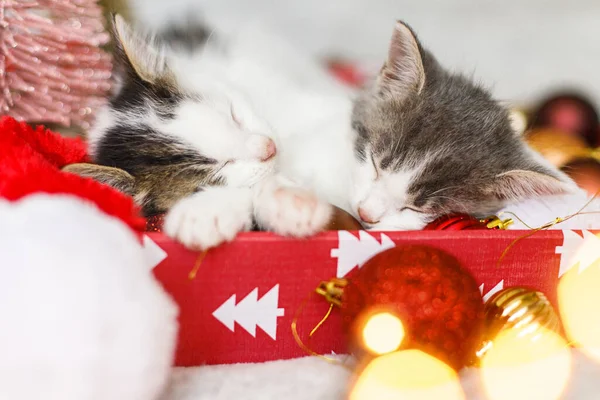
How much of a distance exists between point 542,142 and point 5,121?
1.25 metres

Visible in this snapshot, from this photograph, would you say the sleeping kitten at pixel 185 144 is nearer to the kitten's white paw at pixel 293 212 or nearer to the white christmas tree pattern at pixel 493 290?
the kitten's white paw at pixel 293 212

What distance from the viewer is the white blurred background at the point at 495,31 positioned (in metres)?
1.92

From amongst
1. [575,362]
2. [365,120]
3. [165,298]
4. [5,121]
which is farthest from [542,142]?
[5,121]

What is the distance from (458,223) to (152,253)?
1.79 feet

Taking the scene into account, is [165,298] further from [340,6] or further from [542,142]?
[340,6]

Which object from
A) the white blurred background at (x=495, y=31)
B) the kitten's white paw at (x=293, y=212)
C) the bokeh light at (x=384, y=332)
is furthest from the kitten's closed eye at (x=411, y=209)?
the white blurred background at (x=495, y=31)

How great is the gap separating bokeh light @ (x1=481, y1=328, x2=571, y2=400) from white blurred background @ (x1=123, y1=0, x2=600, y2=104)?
137cm

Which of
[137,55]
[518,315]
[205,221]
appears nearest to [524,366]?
→ [518,315]

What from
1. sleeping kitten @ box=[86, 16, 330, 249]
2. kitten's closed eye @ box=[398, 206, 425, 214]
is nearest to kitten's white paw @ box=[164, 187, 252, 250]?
sleeping kitten @ box=[86, 16, 330, 249]

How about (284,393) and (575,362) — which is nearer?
(284,393)

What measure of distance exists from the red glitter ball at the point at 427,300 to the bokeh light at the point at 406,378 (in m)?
0.01

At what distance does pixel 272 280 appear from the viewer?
30.2 inches

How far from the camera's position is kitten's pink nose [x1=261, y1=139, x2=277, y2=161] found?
947 millimetres

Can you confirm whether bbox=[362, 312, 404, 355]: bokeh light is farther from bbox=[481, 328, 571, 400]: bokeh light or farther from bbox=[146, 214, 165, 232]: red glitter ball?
bbox=[146, 214, 165, 232]: red glitter ball
